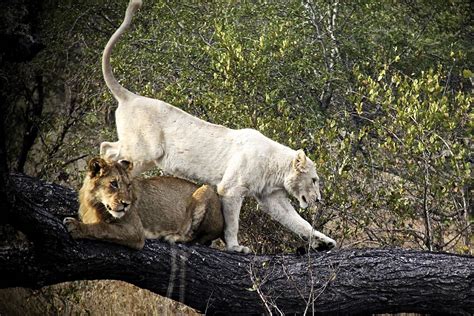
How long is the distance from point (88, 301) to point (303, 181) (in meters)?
2.17

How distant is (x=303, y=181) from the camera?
28.4ft

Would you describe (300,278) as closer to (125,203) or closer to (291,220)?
(291,220)

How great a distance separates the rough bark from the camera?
23.1 feet

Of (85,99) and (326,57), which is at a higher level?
(326,57)

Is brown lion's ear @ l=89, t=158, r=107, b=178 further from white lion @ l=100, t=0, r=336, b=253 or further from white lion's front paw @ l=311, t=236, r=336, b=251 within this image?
white lion's front paw @ l=311, t=236, r=336, b=251

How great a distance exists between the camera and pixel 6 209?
557cm

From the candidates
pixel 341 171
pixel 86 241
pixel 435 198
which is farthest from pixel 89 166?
pixel 435 198

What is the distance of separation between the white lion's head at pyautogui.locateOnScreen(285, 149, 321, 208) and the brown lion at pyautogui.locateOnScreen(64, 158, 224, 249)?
3.05 ft

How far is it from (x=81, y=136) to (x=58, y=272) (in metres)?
5.06

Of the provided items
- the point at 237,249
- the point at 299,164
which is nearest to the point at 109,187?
the point at 237,249

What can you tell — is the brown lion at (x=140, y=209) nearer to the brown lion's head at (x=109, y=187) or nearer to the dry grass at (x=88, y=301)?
the brown lion's head at (x=109, y=187)

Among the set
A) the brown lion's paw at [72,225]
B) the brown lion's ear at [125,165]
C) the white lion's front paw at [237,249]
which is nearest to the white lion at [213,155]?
the white lion's front paw at [237,249]

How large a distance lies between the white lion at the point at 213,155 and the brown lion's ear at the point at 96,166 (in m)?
1.83

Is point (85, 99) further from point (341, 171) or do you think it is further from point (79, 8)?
point (341, 171)
